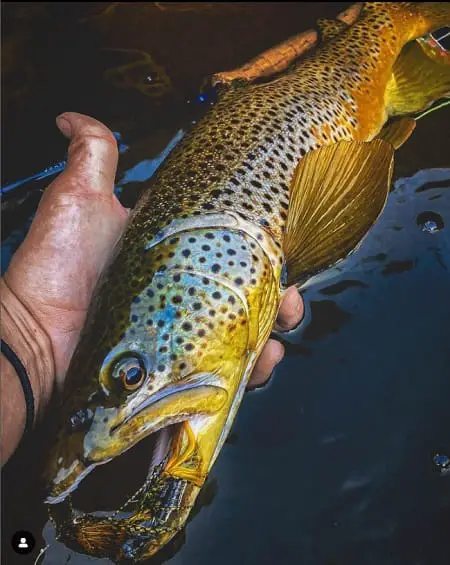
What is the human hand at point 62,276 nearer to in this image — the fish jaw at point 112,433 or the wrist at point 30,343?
the wrist at point 30,343

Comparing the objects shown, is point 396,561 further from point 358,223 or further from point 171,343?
point 358,223

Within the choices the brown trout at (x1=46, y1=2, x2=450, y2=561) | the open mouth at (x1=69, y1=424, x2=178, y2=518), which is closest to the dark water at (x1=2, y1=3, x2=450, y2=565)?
the open mouth at (x1=69, y1=424, x2=178, y2=518)

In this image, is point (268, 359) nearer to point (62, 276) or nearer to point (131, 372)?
point (131, 372)

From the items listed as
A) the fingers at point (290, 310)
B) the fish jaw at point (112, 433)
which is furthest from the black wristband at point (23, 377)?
the fingers at point (290, 310)

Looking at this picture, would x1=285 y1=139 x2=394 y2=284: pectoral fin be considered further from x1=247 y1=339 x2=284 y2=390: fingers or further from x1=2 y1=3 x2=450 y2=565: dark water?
x1=2 y1=3 x2=450 y2=565: dark water

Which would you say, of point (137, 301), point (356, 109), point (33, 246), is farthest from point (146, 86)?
point (137, 301)
